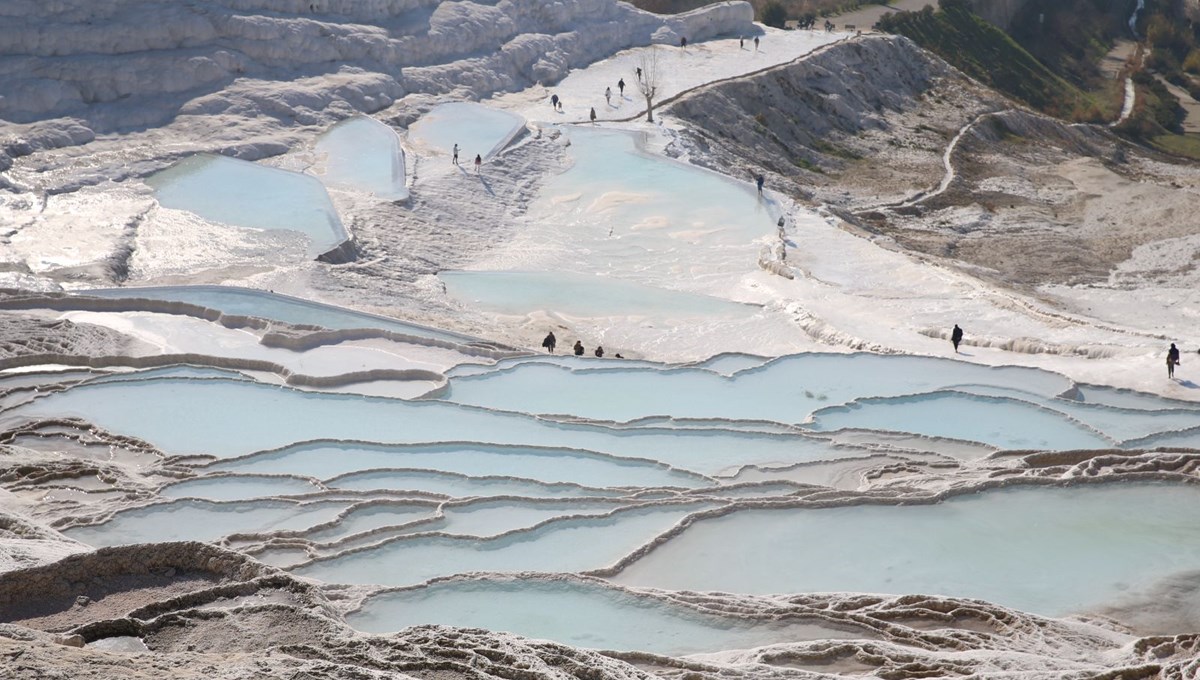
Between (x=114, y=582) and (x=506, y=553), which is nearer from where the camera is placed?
(x=114, y=582)

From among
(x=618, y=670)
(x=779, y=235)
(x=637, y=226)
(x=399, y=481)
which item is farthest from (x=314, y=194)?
(x=618, y=670)

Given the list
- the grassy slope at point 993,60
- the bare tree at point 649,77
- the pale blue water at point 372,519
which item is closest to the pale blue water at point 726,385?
the pale blue water at point 372,519

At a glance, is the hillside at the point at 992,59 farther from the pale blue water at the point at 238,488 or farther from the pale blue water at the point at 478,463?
the pale blue water at the point at 238,488

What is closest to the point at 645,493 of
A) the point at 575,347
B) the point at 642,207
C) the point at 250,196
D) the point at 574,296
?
the point at 575,347

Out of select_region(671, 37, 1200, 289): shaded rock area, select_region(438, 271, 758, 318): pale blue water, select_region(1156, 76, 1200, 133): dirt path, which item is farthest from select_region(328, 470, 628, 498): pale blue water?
select_region(1156, 76, 1200, 133): dirt path

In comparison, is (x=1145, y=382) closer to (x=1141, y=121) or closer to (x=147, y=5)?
(x=147, y=5)

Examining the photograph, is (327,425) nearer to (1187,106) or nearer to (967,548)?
(967,548)
